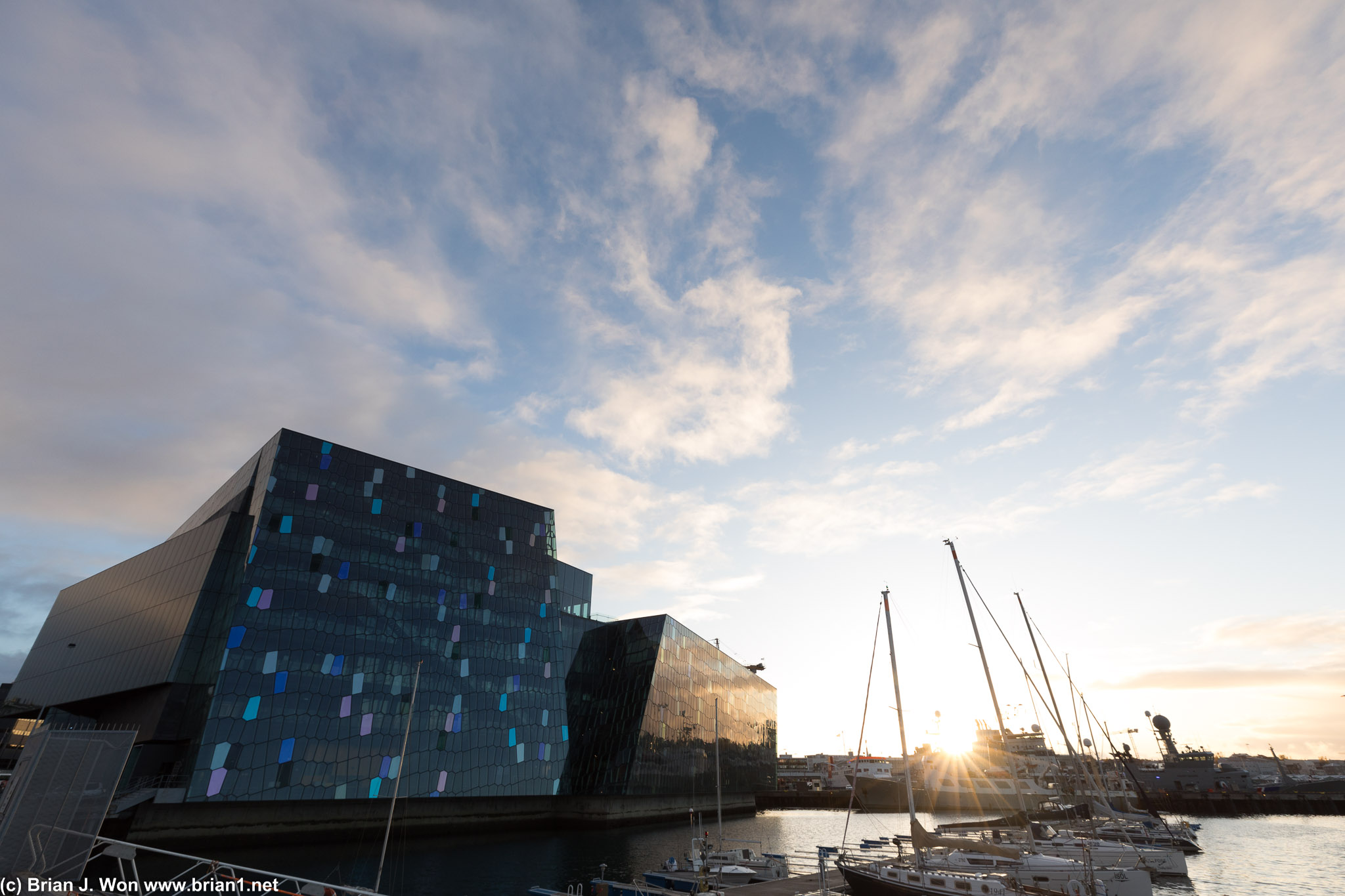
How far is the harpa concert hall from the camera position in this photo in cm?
4528

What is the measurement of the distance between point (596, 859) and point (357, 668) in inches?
966

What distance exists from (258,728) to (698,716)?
51250 mm

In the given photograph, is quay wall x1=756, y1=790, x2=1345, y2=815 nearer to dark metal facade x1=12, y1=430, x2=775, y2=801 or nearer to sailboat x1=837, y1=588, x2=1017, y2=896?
dark metal facade x1=12, y1=430, x2=775, y2=801

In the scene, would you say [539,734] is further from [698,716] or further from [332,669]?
[698,716]

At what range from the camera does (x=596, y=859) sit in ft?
135

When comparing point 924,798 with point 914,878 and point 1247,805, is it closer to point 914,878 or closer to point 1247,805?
point 1247,805

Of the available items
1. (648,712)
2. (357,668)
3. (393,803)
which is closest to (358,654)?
(357,668)

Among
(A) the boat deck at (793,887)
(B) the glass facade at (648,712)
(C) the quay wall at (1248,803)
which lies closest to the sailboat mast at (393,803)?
(A) the boat deck at (793,887)

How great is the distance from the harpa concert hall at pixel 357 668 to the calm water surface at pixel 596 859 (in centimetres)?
443

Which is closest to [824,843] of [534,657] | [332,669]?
[534,657]

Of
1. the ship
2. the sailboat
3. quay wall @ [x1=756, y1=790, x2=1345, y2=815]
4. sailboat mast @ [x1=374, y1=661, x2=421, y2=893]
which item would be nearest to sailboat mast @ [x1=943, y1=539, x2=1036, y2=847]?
the sailboat

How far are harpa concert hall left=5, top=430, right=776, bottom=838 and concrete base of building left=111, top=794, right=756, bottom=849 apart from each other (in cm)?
17

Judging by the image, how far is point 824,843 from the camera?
176ft

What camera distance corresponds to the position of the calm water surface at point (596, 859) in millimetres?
32906
